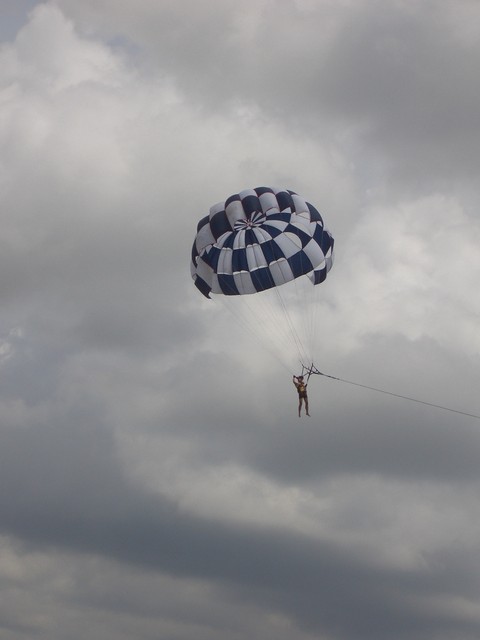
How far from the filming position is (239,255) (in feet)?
173

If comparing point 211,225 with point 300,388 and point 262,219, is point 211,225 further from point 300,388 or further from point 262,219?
point 300,388

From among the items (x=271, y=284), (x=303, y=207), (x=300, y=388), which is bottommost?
(x=300, y=388)

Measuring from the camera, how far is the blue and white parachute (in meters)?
52.4

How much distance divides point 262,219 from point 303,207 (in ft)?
7.28

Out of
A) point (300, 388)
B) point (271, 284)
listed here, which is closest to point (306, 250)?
point (271, 284)

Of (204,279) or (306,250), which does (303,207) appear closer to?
(306,250)

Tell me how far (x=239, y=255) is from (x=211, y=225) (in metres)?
2.42

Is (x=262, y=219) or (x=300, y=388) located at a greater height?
(x=262, y=219)

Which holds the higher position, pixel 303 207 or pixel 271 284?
pixel 303 207

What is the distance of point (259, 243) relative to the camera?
52.5 m

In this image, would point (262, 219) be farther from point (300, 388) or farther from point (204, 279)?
point (300, 388)

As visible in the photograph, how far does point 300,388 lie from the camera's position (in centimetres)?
5188

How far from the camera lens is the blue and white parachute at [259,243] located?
5238cm

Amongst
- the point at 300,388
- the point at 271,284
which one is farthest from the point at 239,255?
the point at 300,388
